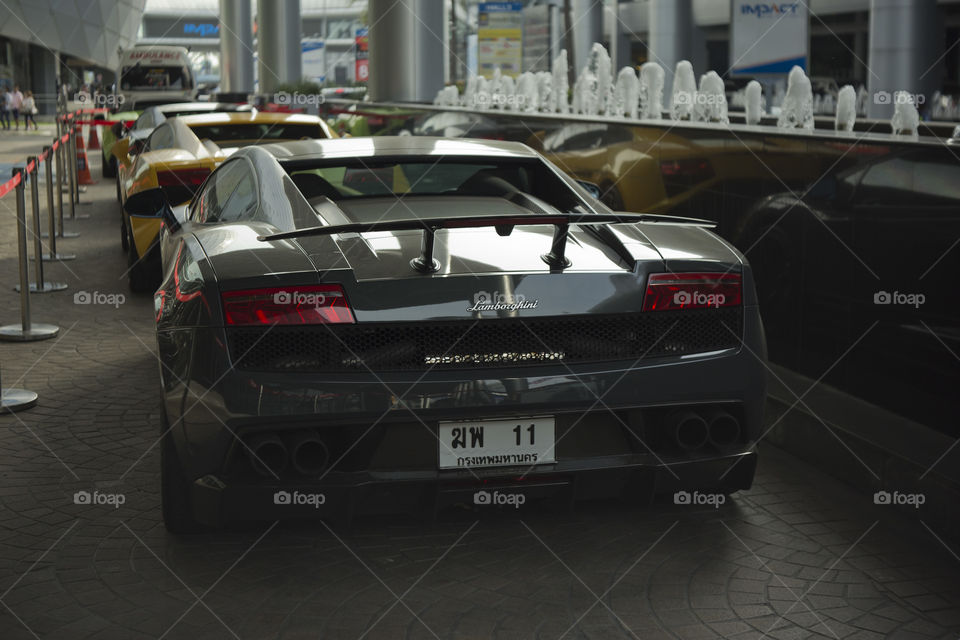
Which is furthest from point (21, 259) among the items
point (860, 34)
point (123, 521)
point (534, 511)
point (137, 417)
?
point (860, 34)

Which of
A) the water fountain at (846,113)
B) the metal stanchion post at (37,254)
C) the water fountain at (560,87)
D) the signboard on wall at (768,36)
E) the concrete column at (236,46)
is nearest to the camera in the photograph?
the water fountain at (846,113)

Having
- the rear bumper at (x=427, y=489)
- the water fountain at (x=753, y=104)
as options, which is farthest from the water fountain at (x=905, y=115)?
the rear bumper at (x=427, y=489)

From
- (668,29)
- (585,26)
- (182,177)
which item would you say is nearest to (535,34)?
(668,29)

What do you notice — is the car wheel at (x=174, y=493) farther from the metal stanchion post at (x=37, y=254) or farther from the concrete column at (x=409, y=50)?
the concrete column at (x=409, y=50)

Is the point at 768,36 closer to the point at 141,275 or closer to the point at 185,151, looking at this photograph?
the point at 185,151

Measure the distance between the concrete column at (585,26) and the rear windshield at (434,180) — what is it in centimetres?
3791

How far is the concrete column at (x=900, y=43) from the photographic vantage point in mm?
16141

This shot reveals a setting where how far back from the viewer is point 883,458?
4.64 meters

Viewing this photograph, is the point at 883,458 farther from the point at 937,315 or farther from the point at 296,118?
the point at 296,118

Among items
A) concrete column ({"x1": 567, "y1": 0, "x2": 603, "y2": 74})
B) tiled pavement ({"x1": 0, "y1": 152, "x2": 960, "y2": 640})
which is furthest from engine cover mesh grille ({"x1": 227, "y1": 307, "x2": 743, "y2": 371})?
concrete column ({"x1": 567, "y1": 0, "x2": 603, "y2": 74})

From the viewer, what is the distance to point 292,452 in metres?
3.62

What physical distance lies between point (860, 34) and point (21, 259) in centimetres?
2794

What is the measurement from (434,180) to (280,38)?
122 feet

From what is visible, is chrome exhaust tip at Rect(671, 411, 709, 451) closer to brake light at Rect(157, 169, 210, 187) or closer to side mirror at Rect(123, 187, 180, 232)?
side mirror at Rect(123, 187, 180, 232)
